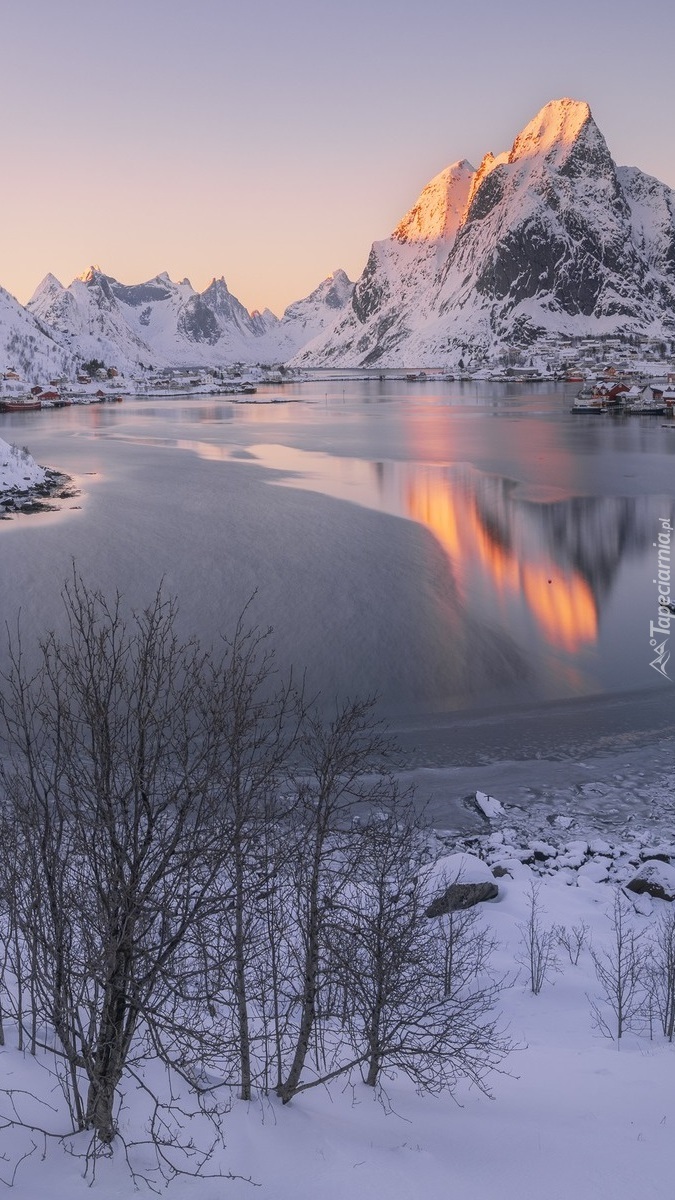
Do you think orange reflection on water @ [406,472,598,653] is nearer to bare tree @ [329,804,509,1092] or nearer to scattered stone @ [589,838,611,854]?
scattered stone @ [589,838,611,854]

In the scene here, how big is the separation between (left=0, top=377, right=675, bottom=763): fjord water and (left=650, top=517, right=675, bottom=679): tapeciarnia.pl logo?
26 centimetres

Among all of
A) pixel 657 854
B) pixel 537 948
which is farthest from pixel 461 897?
pixel 657 854

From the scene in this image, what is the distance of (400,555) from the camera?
30094 mm

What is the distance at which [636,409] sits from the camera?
97.8m

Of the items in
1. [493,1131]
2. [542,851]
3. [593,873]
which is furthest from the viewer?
[542,851]

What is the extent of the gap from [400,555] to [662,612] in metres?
9.32

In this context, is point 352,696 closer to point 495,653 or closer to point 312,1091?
point 495,653

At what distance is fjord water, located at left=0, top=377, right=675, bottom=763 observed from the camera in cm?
1908

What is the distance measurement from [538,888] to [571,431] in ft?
227

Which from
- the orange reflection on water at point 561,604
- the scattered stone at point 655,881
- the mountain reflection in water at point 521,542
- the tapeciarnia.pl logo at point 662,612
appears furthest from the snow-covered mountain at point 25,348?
the scattered stone at point 655,881

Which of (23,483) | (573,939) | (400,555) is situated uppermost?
(23,483)

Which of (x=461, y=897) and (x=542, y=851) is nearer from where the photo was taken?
(x=461, y=897)

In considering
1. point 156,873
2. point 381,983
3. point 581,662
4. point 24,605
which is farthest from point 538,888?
point 24,605

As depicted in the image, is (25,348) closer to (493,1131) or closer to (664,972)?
(664,972)
